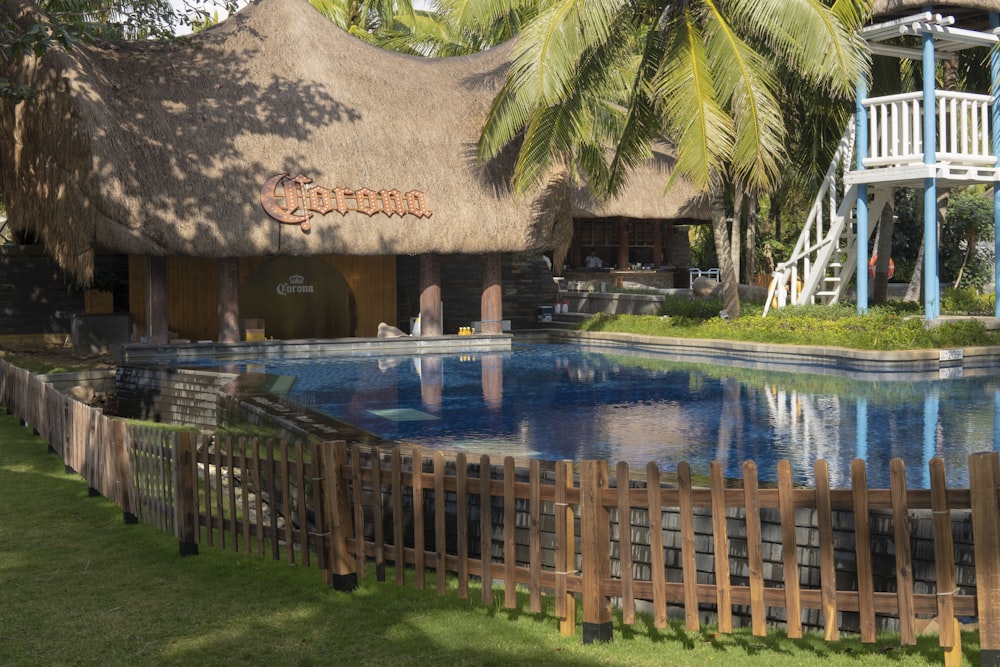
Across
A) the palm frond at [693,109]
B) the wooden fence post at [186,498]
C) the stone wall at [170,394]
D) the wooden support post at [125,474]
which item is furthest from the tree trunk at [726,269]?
the wooden fence post at [186,498]

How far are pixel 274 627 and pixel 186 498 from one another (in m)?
1.85

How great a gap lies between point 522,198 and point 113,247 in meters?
7.63

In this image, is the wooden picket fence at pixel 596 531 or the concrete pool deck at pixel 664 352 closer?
the wooden picket fence at pixel 596 531

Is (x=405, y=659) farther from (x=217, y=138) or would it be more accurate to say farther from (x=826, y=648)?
(x=217, y=138)

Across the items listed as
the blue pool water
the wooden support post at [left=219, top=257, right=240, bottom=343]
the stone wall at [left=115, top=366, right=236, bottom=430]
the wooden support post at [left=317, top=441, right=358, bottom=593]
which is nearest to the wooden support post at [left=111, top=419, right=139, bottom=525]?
the wooden support post at [left=317, top=441, right=358, bottom=593]

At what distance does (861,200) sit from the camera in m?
18.8

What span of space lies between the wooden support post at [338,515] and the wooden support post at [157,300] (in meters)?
13.7

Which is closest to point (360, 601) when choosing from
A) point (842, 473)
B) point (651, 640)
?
point (651, 640)

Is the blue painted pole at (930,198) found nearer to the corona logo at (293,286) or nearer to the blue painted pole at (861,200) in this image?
the blue painted pole at (861,200)

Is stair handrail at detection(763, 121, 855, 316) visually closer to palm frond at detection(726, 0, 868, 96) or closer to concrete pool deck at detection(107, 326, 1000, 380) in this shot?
concrete pool deck at detection(107, 326, 1000, 380)

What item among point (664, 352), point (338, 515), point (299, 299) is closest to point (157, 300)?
point (299, 299)

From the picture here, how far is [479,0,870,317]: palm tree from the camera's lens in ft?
53.0

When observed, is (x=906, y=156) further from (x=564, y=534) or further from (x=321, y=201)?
(x=564, y=534)

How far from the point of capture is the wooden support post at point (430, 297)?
2114 cm
